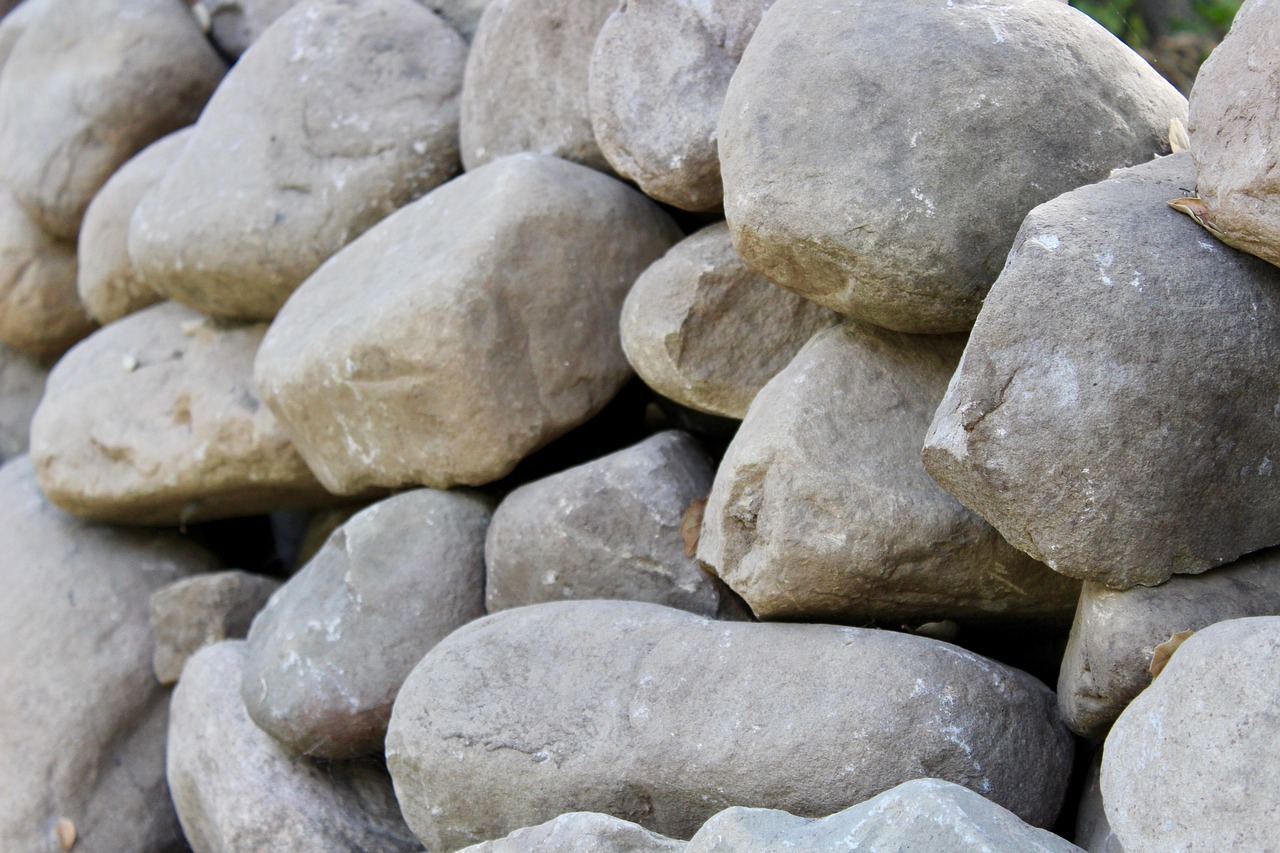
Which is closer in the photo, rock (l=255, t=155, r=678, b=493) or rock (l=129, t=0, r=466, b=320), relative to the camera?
rock (l=255, t=155, r=678, b=493)

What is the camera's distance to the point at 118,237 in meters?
3.00

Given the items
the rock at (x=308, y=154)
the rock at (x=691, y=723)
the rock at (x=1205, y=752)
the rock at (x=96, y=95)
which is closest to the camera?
the rock at (x=1205, y=752)

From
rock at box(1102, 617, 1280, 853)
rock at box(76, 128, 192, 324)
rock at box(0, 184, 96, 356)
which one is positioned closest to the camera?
rock at box(1102, 617, 1280, 853)

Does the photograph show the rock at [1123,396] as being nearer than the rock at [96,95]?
Yes

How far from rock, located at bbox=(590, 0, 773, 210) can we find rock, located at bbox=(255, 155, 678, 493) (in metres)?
0.16

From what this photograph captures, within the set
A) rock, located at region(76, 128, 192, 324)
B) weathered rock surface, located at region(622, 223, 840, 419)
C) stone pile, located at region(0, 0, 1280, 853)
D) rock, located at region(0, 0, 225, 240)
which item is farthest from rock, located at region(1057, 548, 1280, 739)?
rock, located at region(0, 0, 225, 240)

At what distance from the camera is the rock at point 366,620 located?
2.00 metres

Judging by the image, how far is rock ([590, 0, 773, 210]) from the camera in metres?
1.93

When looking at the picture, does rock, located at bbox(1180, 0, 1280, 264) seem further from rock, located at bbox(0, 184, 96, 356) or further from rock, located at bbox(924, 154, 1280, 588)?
rock, located at bbox(0, 184, 96, 356)

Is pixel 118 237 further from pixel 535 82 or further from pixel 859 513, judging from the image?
pixel 859 513

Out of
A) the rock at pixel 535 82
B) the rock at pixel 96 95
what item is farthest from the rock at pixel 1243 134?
the rock at pixel 96 95

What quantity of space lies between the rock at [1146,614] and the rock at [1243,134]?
36cm

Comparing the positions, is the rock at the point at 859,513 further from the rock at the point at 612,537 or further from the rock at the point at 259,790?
the rock at the point at 259,790

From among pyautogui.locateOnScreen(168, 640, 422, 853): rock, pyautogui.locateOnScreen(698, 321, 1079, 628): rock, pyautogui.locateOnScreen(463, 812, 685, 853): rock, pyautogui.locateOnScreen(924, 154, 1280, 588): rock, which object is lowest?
pyautogui.locateOnScreen(168, 640, 422, 853): rock
